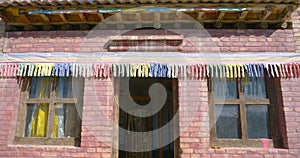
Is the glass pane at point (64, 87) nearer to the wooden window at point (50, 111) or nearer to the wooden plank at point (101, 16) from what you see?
the wooden window at point (50, 111)

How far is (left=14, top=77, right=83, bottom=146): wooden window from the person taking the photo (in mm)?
4824

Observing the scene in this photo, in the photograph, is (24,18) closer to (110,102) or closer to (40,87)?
(40,87)

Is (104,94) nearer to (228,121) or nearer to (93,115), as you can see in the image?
(93,115)

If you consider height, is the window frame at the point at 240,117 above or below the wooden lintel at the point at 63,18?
below

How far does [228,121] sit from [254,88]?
2.59 feet

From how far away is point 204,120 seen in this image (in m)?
4.59

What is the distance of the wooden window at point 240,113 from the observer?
469 cm

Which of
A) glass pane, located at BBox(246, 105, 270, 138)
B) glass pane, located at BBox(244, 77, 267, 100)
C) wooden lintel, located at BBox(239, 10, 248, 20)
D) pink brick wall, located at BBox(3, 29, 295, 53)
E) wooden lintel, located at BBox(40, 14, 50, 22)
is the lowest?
glass pane, located at BBox(246, 105, 270, 138)

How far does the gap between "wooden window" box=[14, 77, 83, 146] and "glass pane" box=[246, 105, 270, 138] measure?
3102 millimetres

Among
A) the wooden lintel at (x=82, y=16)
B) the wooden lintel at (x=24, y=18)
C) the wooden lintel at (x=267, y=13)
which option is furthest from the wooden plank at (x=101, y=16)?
the wooden lintel at (x=267, y=13)

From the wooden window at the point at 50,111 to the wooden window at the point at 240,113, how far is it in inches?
99.1

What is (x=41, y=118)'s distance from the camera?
495 cm

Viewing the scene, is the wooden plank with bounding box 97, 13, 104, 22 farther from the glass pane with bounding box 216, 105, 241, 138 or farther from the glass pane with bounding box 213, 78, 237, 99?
the glass pane with bounding box 216, 105, 241, 138

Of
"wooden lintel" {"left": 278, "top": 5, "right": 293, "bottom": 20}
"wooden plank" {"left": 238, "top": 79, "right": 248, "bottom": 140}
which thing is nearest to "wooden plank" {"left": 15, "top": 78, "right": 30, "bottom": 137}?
"wooden plank" {"left": 238, "top": 79, "right": 248, "bottom": 140}
